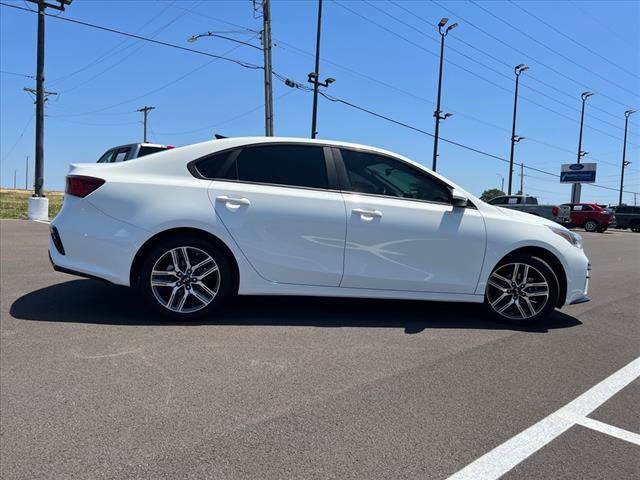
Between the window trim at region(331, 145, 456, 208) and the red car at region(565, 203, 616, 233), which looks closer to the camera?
the window trim at region(331, 145, 456, 208)

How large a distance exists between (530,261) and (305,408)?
2.98m

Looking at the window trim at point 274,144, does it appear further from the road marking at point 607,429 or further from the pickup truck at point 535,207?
the pickup truck at point 535,207

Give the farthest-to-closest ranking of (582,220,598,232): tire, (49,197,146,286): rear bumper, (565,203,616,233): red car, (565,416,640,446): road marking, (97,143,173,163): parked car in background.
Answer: (582,220,598,232): tire → (565,203,616,233): red car → (97,143,173,163): parked car in background → (49,197,146,286): rear bumper → (565,416,640,446): road marking

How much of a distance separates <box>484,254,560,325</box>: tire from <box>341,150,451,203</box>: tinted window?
0.94 metres

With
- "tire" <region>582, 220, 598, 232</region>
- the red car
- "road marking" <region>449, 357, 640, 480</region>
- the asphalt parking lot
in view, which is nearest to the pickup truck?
the red car

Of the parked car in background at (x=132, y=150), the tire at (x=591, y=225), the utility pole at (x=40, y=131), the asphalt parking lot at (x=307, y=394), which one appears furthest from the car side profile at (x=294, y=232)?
the tire at (x=591, y=225)

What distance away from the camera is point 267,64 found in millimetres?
21031

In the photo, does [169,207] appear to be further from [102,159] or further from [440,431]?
[102,159]

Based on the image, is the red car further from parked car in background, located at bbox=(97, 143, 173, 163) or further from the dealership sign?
parked car in background, located at bbox=(97, 143, 173, 163)

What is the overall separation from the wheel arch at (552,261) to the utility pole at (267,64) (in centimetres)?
1715

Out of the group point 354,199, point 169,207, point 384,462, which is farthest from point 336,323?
point 384,462

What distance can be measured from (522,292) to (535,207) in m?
20.3

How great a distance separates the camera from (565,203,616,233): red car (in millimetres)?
29547

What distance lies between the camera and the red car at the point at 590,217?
29.5m
